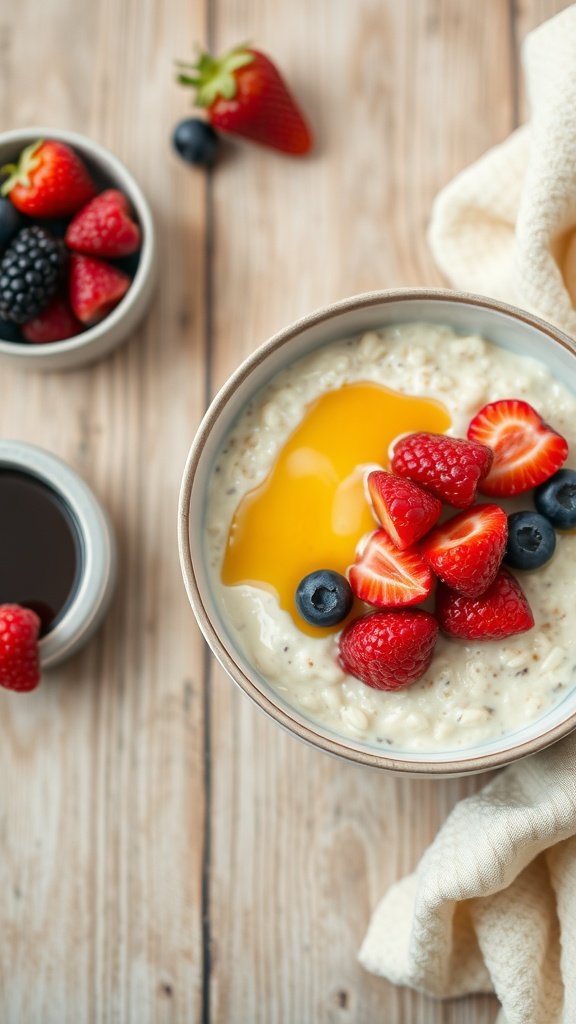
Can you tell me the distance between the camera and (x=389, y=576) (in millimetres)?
1516

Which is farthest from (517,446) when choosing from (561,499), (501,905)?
(501,905)

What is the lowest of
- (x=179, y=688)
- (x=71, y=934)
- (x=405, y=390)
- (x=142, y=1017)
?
(x=142, y=1017)

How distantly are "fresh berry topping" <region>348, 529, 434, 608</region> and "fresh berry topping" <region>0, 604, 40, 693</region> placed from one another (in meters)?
0.58

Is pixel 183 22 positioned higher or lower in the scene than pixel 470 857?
higher

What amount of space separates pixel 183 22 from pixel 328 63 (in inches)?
12.3

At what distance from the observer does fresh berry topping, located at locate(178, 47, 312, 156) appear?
1.87 metres

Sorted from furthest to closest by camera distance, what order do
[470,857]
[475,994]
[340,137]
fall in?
1. [340,137]
2. [475,994]
3. [470,857]

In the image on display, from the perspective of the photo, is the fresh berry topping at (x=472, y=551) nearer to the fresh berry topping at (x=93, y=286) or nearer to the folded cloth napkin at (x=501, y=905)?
the folded cloth napkin at (x=501, y=905)

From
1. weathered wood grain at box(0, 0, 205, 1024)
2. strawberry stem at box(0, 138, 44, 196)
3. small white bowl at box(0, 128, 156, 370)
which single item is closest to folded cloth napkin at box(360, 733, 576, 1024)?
weathered wood grain at box(0, 0, 205, 1024)

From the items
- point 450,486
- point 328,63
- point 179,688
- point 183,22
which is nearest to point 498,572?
point 450,486

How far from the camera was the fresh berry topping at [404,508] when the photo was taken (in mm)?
1461

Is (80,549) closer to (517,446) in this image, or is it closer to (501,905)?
(517,446)

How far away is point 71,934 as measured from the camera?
6.08ft

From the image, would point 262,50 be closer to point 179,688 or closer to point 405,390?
point 405,390
